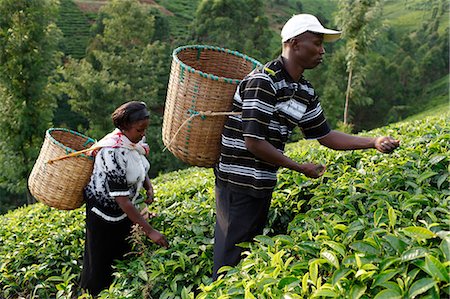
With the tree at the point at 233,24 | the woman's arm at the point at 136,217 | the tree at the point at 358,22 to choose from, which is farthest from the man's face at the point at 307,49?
the tree at the point at 233,24

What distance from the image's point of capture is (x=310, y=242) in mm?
1834

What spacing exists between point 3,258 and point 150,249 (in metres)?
1.47

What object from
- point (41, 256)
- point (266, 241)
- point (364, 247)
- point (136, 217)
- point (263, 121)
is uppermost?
point (263, 121)

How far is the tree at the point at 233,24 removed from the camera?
87.7ft

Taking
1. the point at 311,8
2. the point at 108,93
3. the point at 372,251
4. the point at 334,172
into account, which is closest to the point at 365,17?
the point at 108,93

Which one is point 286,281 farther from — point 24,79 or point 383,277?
point 24,79

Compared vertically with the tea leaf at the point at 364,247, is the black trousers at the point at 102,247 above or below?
below

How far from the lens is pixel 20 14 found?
36.1 feet

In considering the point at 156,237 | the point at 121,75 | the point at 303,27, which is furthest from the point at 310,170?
the point at 121,75

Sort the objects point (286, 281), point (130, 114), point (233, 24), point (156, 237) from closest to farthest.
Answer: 1. point (286, 281)
2. point (130, 114)
3. point (156, 237)
4. point (233, 24)

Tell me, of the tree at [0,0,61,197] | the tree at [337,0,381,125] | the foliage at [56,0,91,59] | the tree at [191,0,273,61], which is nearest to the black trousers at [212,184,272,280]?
the tree at [0,0,61,197]

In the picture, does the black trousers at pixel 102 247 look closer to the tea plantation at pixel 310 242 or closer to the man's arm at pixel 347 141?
the tea plantation at pixel 310 242

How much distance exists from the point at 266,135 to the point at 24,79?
35.1ft

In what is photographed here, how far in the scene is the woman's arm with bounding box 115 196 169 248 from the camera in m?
2.71
